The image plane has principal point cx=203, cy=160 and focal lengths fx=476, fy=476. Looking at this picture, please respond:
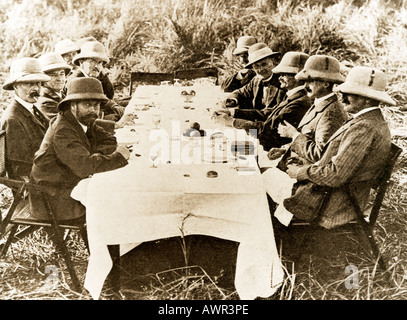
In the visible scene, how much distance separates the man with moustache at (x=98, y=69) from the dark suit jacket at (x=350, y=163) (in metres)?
1.56

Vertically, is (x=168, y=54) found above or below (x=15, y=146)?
above

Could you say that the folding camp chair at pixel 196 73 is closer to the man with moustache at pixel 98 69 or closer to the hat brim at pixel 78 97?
the man with moustache at pixel 98 69

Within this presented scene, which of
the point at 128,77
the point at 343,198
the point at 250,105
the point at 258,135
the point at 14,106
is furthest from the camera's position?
the point at 250,105

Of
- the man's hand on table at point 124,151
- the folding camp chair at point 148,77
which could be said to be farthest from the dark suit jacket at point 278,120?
the man's hand on table at point 124,151

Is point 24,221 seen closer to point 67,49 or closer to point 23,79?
point 23,79

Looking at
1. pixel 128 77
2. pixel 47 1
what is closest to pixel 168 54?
pixel 128 77

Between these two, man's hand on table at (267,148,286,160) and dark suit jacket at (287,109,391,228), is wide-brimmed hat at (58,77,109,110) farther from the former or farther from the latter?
dark suit jacket at (287,109,391,228)

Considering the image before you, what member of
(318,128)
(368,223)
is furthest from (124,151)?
(368,223)

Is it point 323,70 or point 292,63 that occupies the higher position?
point 323,70

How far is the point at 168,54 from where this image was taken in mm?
3773

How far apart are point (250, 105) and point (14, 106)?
1939mm

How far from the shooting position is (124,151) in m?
3.05

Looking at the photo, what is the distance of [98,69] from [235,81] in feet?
3.84
